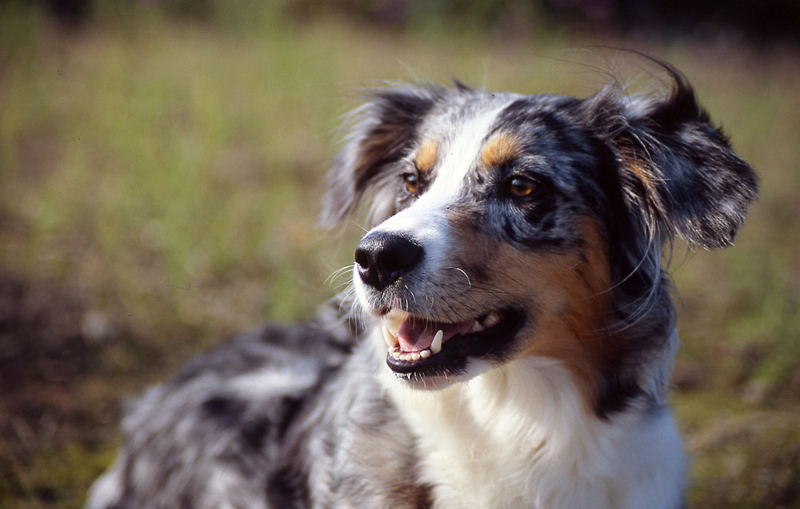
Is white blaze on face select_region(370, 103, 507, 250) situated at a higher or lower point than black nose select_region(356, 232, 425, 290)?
higher

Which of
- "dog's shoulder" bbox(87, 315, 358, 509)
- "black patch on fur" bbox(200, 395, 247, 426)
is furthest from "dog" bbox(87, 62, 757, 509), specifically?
"black patch on fur" bbox(200, 395, 247, 426)

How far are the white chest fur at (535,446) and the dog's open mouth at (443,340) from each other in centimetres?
14

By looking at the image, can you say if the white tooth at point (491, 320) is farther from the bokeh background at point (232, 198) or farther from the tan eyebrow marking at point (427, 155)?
the bokeh background at point (232, 198)

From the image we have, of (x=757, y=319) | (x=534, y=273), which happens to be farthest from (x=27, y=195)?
(x=757, y=319)

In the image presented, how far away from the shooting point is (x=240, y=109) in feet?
24.6

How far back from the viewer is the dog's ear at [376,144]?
9.05ft

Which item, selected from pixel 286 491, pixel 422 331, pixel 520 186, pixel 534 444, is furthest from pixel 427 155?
pixel 286 491

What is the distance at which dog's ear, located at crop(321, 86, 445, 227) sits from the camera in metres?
2.76

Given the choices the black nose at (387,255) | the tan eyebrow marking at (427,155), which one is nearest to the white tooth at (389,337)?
the black nose at (387,255)

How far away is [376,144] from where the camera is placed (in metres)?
2.81

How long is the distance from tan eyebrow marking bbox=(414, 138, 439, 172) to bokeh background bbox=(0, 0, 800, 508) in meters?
0.55

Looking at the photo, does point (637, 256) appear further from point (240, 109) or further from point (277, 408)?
point (240, 109)

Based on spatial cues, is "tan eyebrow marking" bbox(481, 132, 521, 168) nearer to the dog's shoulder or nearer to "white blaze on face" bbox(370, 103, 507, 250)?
"white blaze on face" bbox(370, 103, 507, 250)

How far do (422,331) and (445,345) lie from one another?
0.11 m
